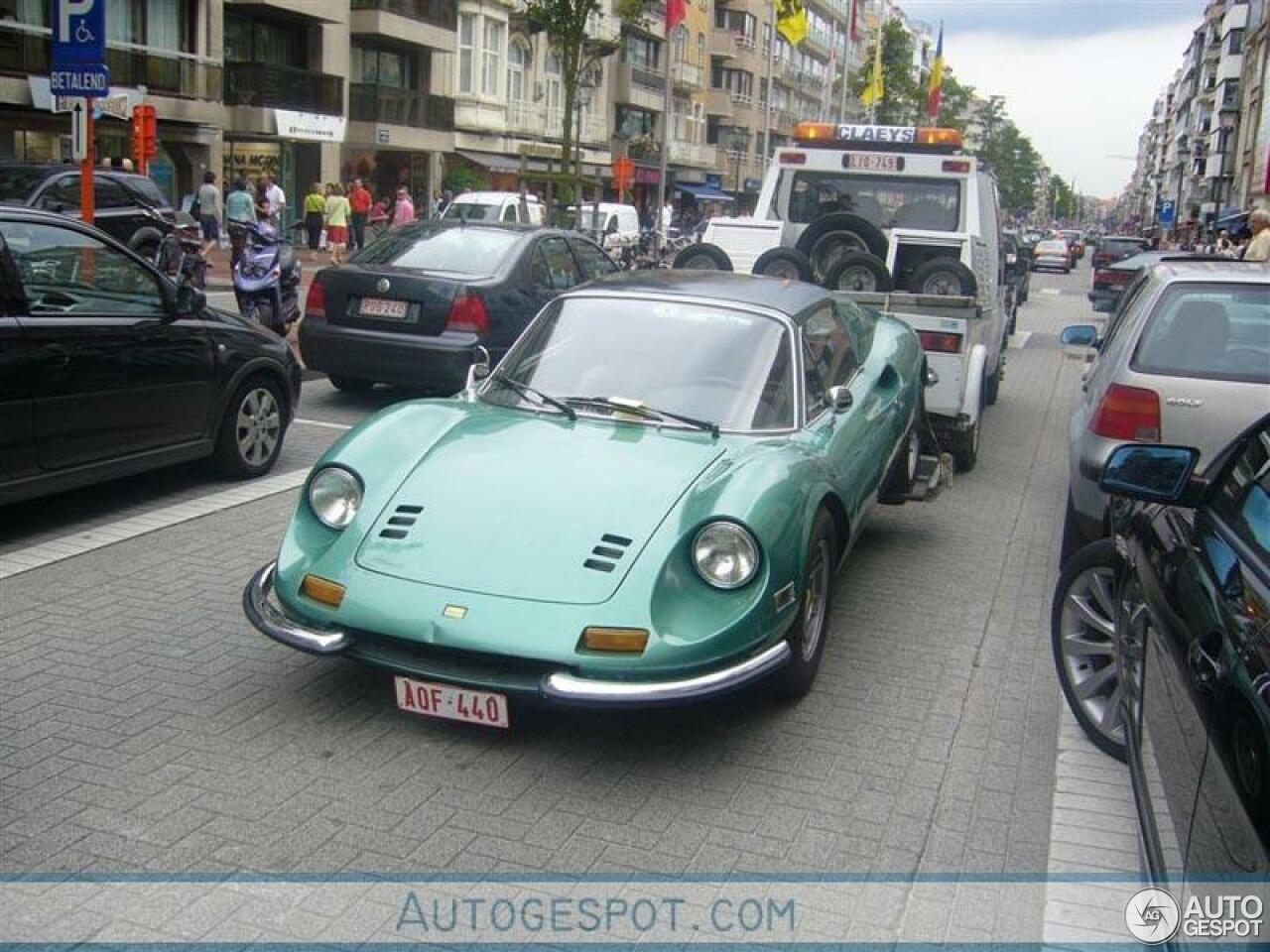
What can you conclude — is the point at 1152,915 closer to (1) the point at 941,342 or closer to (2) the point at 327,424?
(1) the point at 941,342

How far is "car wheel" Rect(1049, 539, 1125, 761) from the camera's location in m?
4.83

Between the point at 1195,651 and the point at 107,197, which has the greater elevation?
the point at 107,197

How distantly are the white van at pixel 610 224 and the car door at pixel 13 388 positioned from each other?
20558mm

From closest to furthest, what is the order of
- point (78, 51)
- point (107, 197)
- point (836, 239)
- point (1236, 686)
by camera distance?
1. point (1236, 686)
2. point (78, 51)
3. point (836, 239)
4. point (107, 197)

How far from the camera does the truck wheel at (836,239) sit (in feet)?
35.6

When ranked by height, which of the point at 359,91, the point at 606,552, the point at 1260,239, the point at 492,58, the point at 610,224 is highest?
the point at 492,58

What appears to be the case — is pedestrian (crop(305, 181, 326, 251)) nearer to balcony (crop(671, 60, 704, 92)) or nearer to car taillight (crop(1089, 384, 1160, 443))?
car taillight (crop(1089, 384, 1160, 443))

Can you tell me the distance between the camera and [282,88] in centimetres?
3409

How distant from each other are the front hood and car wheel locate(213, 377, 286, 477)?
3360mm

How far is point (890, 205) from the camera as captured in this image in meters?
12.3

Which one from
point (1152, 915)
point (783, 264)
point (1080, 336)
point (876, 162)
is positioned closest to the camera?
point (1152, 915)

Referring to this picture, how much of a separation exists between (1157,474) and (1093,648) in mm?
1057

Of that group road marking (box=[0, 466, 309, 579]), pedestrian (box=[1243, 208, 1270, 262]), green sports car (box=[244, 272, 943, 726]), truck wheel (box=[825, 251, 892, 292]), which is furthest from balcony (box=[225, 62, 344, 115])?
green sports car (box=[244, 272, 943, 726])

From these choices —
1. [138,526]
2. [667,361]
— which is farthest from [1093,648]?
[138,526]
